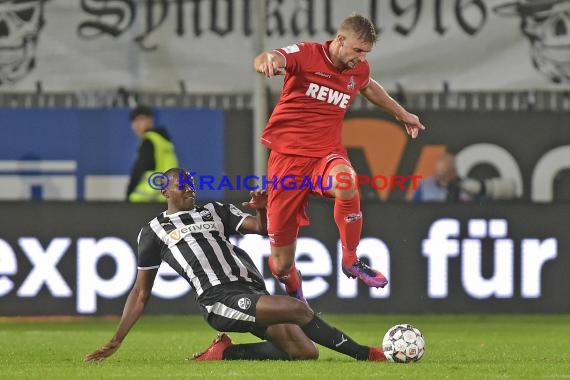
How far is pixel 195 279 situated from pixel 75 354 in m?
1.41

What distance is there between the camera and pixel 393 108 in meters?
10.4

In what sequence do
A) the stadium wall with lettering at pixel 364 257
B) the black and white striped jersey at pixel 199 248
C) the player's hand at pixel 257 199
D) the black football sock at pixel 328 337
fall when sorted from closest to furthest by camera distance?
the black football sock at pixel 328 337 → the player's hand at pixel 257 199 → the black and white striped jersey at pixel 199 248 → the stadium wall with lettering at pixel 364 257

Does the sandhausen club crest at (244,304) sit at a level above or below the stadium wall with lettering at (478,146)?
below

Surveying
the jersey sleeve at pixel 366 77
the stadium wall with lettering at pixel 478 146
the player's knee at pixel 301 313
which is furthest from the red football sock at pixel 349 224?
the stadium wall with lettering at pixel 478 146

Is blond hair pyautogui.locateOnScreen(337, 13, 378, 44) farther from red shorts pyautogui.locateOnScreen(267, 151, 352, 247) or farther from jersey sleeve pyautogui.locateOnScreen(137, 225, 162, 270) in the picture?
jersey sleeve pyautogui.locateOnScreen(137, 225, 162, 270)

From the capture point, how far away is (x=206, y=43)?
1638 centimetres

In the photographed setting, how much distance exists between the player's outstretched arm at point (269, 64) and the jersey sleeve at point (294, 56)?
0.40 m

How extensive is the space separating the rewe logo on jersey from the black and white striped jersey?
98cm

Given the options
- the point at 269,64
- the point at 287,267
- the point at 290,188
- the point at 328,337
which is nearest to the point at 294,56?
the point at 269,64

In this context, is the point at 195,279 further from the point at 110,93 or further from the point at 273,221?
the point at 110,93

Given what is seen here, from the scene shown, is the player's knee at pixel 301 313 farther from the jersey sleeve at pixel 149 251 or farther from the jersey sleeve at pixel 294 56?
the jersey sleeve at pixel 294 56

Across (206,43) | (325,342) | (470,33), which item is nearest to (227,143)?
(206,43)

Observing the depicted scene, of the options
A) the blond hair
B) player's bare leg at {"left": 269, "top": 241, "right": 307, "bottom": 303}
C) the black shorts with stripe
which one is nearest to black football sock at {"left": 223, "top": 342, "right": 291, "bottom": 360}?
the black shorts with stripe

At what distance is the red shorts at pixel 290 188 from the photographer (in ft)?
33.1
